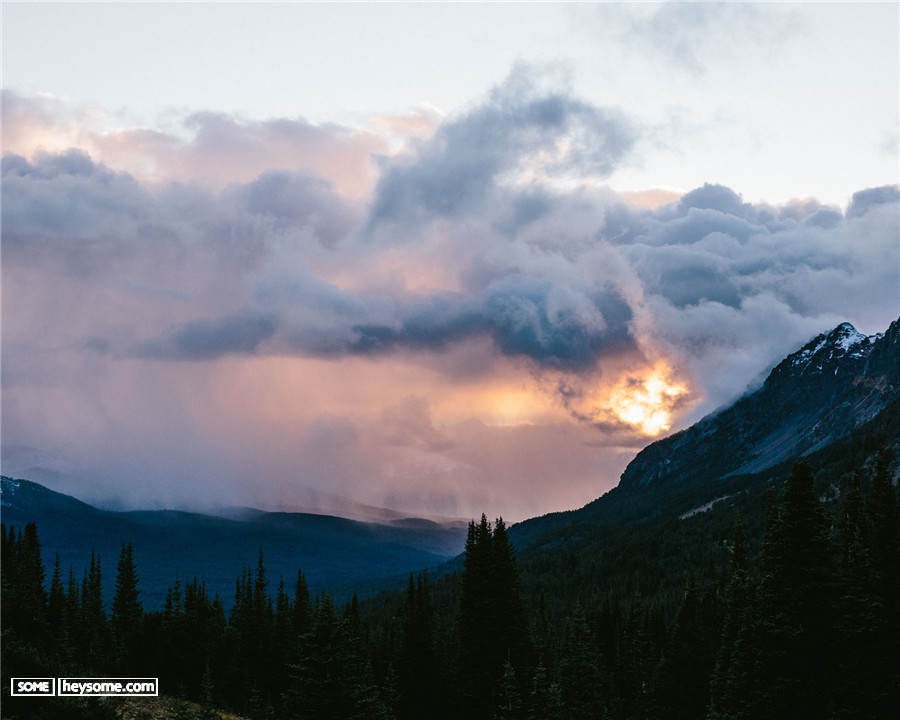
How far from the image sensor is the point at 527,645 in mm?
71688

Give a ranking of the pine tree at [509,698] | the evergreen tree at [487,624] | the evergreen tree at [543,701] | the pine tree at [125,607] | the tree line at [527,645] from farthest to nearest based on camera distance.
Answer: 1. the pine tree at [125,607]
2. the evergreen tree at [487,624]
3. the evergreen tree at [543,701]
4. the pine tree at [509,698]
5. the tree line at [527,645]

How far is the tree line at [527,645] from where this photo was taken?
38844 mm

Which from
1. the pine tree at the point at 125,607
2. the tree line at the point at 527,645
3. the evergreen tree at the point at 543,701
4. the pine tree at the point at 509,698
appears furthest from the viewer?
the pine tree at the point at 125,607

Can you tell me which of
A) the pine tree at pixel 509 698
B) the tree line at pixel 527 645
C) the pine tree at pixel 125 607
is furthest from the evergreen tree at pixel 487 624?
the pine tree at pixel 125 607

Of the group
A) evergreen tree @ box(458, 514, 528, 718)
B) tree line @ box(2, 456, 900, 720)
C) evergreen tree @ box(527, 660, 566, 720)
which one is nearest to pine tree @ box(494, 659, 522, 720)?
tree line @ box(2, 456, 900, 720)

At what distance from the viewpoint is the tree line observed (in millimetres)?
38844

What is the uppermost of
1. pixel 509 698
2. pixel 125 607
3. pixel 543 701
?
pixel 125 607

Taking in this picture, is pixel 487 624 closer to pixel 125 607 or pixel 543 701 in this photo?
pixel 543 701

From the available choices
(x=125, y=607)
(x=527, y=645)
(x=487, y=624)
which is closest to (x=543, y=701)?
(x=487, y=624)

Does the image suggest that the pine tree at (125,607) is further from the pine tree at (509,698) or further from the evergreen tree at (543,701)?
the pine tree at (509,698)

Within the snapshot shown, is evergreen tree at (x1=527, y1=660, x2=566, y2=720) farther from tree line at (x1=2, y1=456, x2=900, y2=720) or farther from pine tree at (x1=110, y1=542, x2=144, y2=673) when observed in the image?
pine tree at (x1=110, y1=542, x2=144, y2=673)

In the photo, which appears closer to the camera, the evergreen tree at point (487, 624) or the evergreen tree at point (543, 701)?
the evergreen tree at point (543, 701)

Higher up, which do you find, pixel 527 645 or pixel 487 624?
pixel 487 624

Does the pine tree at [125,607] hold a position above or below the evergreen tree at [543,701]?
above
